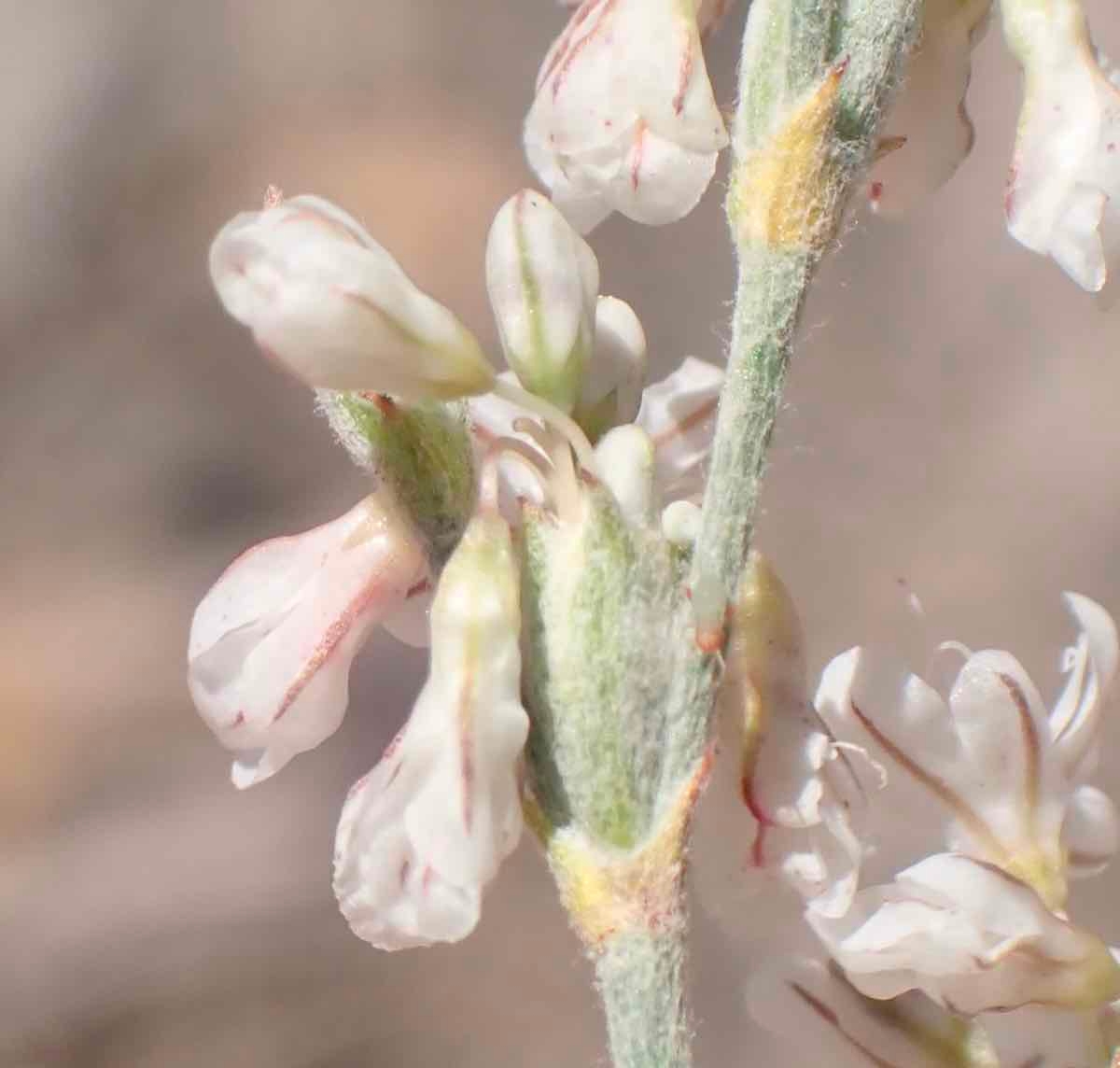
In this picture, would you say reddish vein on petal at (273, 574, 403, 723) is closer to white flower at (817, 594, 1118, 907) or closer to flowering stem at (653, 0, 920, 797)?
flowering stem at (653, 0, 920, 797)

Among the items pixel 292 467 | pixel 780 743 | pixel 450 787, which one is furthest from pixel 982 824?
pixel 292 467

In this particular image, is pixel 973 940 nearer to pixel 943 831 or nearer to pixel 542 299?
pixel 943 831

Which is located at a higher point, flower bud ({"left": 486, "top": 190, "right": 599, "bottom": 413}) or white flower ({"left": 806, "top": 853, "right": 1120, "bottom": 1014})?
flower bud ({"left": 486, "top": 190, "right": 599, "bottom": 413})

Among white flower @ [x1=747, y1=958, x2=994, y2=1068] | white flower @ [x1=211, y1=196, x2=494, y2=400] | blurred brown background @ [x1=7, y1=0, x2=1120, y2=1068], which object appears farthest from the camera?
blurred brown background @ [x1=7, y1=0, x2=1120, y2=1068]

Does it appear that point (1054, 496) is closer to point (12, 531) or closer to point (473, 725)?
point (12, 531)

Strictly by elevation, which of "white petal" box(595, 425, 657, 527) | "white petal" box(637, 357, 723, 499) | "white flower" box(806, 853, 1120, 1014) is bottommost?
"white flower" box(806, 853, 1120, 1014)

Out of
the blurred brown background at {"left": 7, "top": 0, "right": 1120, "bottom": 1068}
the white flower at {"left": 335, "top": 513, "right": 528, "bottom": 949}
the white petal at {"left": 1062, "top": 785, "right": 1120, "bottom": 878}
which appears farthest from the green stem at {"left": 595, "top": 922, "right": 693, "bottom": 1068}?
the blurred brown background at {"left": 7, "top": 0, "right": 1120, "bottom": 1068}

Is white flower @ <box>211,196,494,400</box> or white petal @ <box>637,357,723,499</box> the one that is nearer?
white flower @ <box>211,196,494,400</box>

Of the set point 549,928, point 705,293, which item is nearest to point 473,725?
point 549,928
